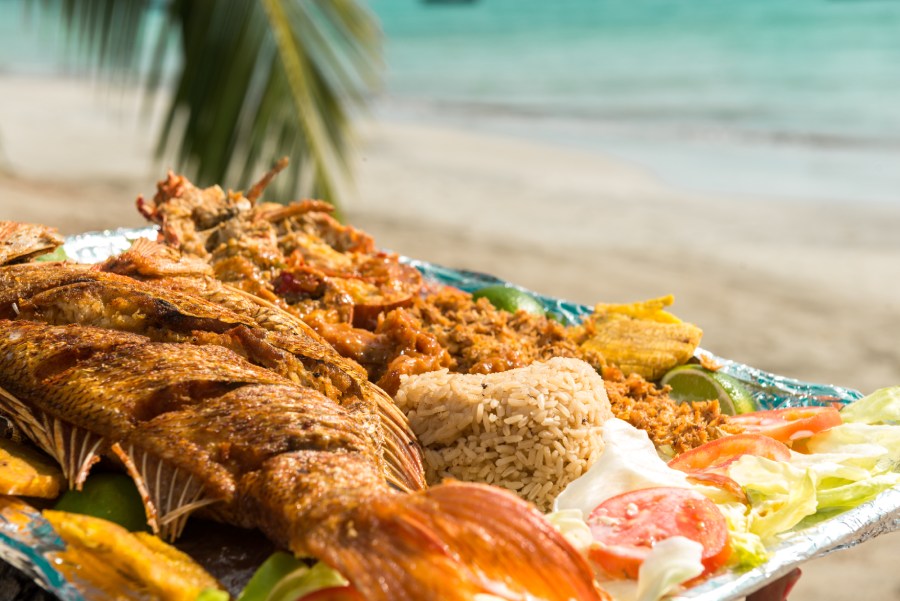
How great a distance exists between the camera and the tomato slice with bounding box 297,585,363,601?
2.03 meters

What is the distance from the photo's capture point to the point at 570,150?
50.6ft

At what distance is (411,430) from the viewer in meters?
3.03

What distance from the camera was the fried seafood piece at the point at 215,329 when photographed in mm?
2740

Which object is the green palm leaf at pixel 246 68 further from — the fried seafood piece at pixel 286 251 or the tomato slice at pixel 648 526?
the tomato slice at pixel 648 526

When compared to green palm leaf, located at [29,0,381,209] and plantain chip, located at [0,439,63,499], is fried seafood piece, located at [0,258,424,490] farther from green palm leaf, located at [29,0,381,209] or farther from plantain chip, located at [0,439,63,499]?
green palm leaf, located at [29,0,381,209]

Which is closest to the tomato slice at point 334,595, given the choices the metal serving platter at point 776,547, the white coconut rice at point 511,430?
the metal serving platter at point 776,547

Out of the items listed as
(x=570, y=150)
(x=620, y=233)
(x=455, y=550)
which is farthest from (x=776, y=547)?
(x=570, y=150)

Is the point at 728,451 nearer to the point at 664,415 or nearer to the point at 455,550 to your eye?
the point at 664,415

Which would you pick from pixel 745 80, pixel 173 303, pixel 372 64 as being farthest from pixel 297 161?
pixel 745 80

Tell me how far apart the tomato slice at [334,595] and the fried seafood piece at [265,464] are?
0.10m

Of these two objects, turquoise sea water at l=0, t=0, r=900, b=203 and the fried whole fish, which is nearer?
the fried whole fish

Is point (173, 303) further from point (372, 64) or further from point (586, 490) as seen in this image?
point (372, 64)

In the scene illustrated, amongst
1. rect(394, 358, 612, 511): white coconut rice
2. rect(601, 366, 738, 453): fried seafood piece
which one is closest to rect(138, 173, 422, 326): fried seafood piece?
rect(394, 358, 612, 511): white coconut rice

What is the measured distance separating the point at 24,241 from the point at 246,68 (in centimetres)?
277
